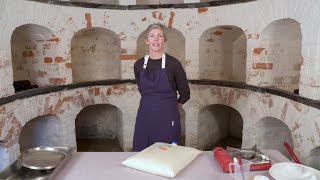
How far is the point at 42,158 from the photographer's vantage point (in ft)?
6.24

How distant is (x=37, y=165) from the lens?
5.78ft

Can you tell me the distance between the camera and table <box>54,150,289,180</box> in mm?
1699

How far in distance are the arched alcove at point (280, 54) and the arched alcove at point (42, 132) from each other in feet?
12.6

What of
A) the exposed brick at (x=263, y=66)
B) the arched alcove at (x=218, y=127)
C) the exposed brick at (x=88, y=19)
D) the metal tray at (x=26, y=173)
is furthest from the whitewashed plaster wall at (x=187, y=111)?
the metal tray at (x=26, y=173)

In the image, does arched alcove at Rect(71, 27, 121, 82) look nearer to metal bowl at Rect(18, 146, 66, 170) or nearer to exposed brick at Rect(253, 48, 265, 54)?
exposed brick at Rect(253, 48, 265, 54)

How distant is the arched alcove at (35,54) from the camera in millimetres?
5488

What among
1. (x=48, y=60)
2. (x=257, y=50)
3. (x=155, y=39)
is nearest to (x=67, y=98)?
(x=48, y=60)

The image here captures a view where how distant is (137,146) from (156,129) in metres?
0.28

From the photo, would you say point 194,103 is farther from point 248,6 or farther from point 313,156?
point 313,156

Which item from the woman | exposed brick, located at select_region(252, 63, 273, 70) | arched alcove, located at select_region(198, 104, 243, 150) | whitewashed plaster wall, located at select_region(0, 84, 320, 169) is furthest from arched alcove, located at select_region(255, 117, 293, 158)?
the woman

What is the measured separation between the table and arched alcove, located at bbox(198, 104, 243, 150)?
466cm

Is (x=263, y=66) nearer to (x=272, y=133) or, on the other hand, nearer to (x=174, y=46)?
(x=272, y=133)

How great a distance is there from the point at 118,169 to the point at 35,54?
451cm

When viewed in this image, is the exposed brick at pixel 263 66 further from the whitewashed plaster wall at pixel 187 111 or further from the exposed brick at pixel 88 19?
the exposed brick at pixel 88 19
